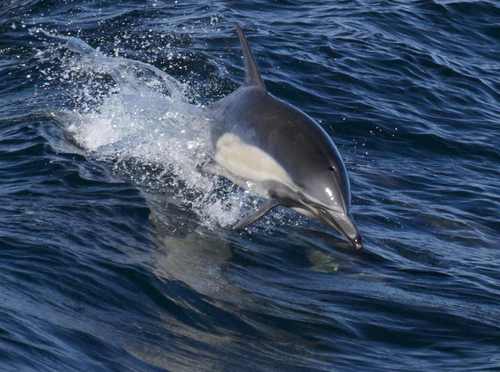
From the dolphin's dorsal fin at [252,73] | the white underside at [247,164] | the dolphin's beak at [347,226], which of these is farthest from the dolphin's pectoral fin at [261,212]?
the dolphin's dorsal fin at [252,73]

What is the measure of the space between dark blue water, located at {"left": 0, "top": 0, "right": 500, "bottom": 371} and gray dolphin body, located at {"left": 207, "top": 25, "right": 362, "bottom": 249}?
23.9 inches

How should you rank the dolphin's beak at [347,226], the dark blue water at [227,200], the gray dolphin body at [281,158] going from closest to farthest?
the dark blue water at [227,200], the dolphin's beak at [347,226], the gray dolphin body at [281,158]

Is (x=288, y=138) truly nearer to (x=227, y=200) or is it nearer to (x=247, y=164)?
(x=247, y=164)

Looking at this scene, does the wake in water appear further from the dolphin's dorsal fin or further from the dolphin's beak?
the dolphin's beak

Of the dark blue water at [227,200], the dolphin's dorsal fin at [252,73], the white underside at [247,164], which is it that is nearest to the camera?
the dark blue water at [227,200]

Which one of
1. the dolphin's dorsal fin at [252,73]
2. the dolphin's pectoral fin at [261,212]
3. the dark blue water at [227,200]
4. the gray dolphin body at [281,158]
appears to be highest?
the dolphin's dorsal fin at [252,73]

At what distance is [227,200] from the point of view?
33.7 ft

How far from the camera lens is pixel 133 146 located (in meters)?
11.2

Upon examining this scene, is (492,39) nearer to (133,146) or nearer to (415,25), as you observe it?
(415,25)

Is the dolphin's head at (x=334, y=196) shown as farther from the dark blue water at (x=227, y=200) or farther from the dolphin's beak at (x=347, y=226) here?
the dark blue water at (x=227, y=200)

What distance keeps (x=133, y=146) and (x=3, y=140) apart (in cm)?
142

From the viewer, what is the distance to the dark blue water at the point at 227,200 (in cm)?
759

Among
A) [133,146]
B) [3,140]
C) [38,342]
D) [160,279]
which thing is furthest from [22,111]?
[38,342]

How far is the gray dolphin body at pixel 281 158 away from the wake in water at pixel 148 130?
24.6 inches
